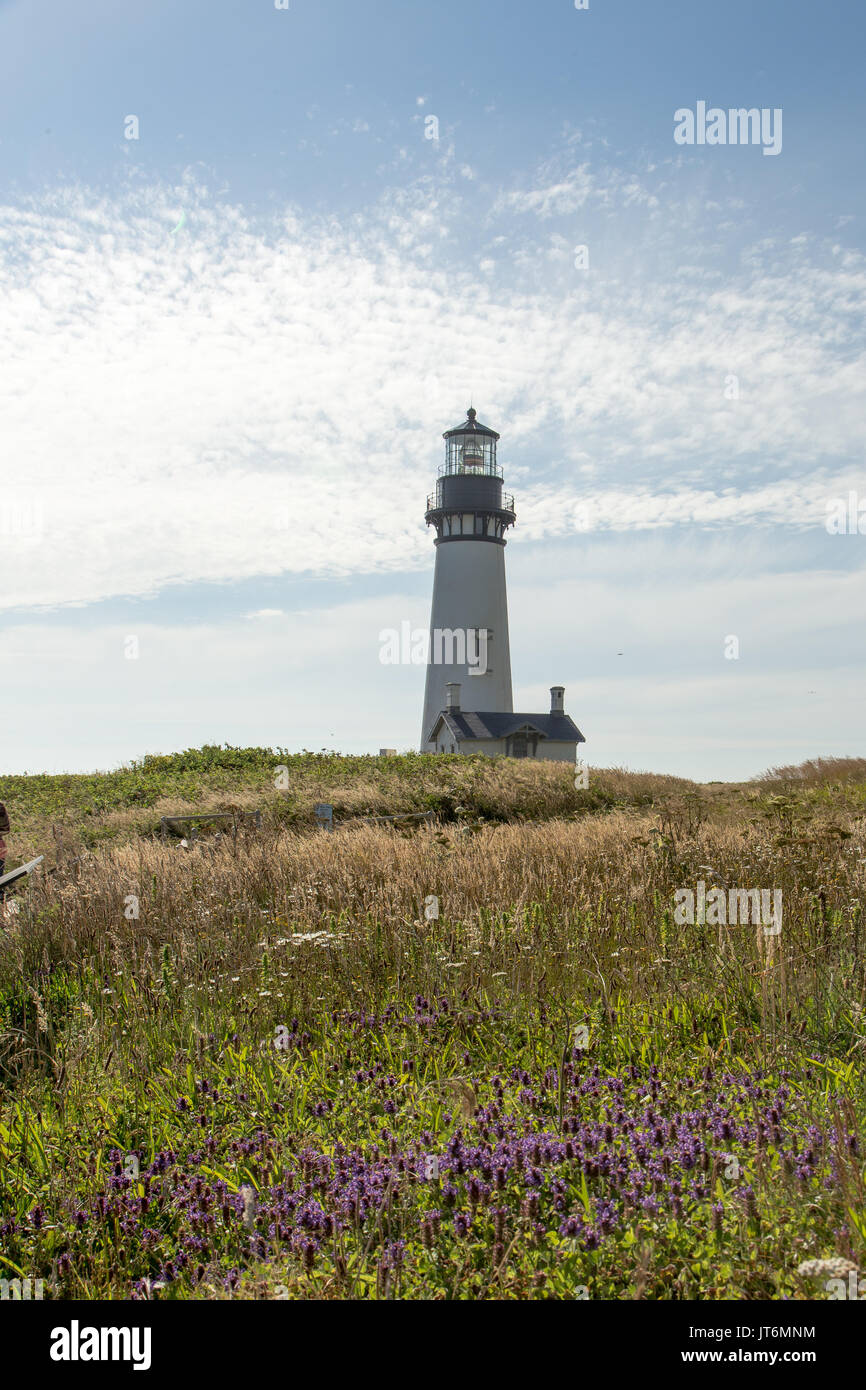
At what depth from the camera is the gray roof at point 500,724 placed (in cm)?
3656

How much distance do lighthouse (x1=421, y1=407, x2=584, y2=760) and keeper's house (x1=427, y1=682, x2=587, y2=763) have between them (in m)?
0.05

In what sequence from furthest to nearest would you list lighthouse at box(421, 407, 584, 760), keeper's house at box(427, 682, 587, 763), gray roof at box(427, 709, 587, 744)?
1. lighthouse at box(421, 407, 584, 760)
2. gray roof at box(427, 709, 587, 744)
3. keeper's house at box(427, 682, 587, 763)

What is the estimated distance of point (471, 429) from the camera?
39.8 metres

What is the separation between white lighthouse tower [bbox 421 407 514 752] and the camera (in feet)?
127

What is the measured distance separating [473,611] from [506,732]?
212 inches

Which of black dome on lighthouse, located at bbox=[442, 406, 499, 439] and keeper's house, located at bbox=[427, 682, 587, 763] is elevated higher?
black dome on lighthouse, located at bbox=[442, 406, 499, 439]

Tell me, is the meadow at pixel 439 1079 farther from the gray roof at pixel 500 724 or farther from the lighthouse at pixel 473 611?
the lighthouse at pixel 473 611

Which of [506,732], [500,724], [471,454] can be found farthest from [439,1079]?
[471,454]

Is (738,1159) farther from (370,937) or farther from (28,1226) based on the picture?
(370,937)

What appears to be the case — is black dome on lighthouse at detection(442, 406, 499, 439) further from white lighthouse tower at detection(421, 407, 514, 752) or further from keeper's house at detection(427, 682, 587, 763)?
keeper's house at detection(427, 682, 587, 763)

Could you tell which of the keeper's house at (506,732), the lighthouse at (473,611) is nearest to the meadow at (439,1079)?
the keeper's house at (506,732)

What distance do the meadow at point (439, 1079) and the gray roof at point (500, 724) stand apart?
27.5 m

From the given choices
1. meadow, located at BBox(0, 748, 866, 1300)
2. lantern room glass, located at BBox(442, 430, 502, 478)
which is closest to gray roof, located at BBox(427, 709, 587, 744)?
lantern room glass, located at BBox(442, 430, 502, 478)
